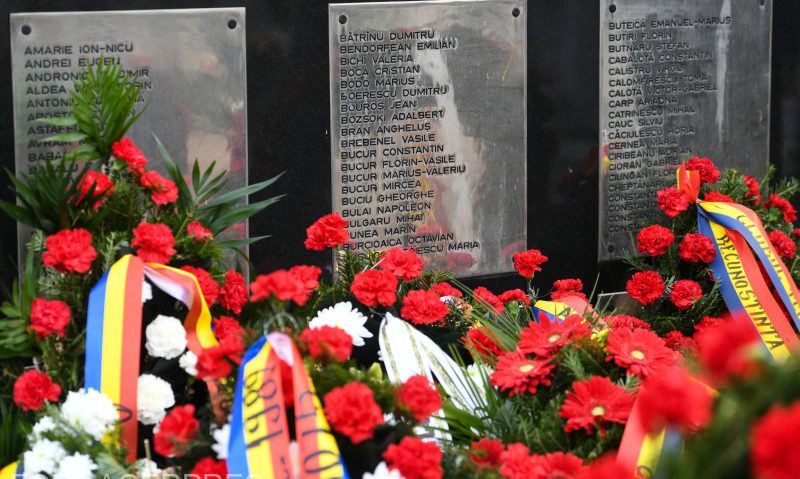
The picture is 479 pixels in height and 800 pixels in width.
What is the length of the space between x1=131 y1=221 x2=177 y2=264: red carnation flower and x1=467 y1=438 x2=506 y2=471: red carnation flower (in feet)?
2.52

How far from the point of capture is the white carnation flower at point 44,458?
1476mm

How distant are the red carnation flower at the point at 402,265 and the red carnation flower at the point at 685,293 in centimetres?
108

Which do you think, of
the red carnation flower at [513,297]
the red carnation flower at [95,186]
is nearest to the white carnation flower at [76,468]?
the red carnation flower at [95,186]

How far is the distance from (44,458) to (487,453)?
0.79 metres

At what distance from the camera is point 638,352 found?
163 centimetres

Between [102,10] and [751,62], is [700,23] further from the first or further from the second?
[102,10]

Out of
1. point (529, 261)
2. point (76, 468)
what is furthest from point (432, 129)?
point (76, 468)

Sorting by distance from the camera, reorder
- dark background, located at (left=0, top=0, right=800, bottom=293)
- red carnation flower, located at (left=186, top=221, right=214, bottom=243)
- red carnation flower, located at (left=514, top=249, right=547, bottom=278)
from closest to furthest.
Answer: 1. red carnation flower, located at (left=186, top=221, right=214, bottom=243)
2. red carnation flower, located at (left=514, top=249, right=547, bottom=278)
3. dark background, located at (left=0, top=0, right=800, bottom=293)

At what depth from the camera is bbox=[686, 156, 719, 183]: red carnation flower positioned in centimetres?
303

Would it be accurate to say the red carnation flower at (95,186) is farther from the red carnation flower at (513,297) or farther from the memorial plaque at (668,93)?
the memorial plaque at (668,93)

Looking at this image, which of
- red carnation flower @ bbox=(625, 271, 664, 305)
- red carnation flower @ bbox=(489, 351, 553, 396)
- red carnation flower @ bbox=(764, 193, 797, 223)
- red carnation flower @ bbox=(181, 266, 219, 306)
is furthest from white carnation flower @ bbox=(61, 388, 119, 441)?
red carnation flower @ bbox=(764, 193, 797, 223)

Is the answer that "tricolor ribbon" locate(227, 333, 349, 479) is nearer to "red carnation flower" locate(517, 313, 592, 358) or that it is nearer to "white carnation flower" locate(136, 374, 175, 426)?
"white carnation flower" locate(136, 374, 175, 426)

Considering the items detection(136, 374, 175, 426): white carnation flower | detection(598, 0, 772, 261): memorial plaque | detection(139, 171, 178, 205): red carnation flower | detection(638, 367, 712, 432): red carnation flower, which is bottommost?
detection(136, 374, 175, 426): white carnation flower

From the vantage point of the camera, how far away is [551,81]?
3.19 metres
